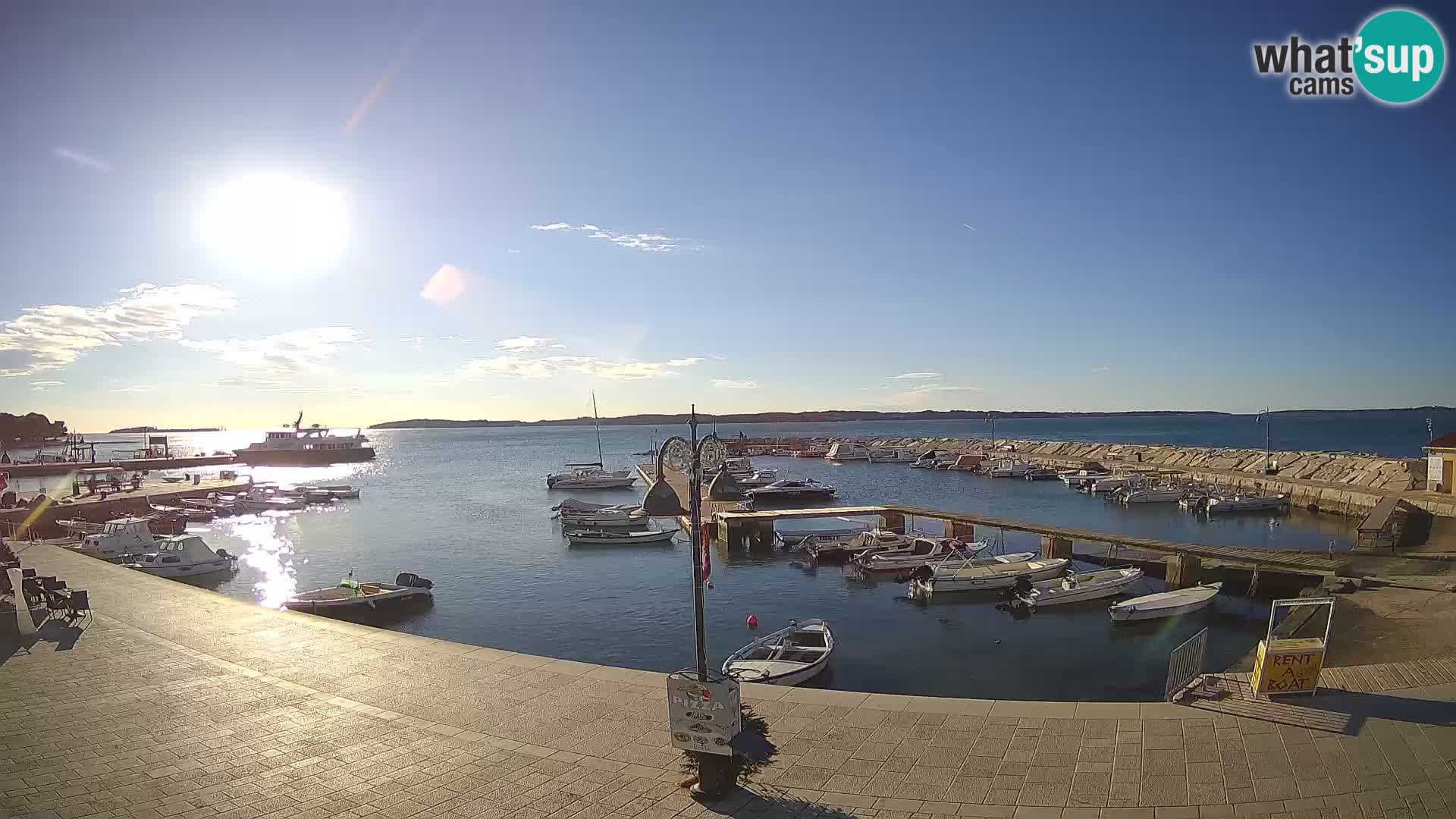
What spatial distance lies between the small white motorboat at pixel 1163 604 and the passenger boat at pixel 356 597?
83.5 feet

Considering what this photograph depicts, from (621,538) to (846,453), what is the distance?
7794cm

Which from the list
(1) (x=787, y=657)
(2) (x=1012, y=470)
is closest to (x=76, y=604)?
(1) (x=787, y=657)

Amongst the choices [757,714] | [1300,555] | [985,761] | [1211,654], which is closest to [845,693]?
[757,714]

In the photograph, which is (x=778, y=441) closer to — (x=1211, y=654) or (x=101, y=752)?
(x=1211, y=654)

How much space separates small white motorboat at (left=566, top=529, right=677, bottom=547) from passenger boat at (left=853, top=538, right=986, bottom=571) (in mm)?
12958

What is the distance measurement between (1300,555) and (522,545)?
122 feet

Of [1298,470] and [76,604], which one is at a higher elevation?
[76,604]

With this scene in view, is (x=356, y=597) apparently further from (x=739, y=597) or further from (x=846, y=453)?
(x=846, y=453)

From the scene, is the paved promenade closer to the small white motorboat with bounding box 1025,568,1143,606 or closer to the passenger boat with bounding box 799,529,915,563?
the small white motorboat with bounding box 1025,568,1143,606

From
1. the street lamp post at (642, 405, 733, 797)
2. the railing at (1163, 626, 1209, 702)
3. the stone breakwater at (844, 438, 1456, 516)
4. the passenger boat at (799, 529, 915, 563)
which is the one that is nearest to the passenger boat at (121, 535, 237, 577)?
the passenger boat at (799, 529, 915, 563)

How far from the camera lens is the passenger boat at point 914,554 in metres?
33.1

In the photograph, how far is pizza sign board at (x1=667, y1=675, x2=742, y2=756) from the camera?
327 inches

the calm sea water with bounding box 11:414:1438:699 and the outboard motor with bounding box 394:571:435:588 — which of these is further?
the outboard motor with bounding box 394:571:435:588

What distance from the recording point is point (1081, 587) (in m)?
27.8
